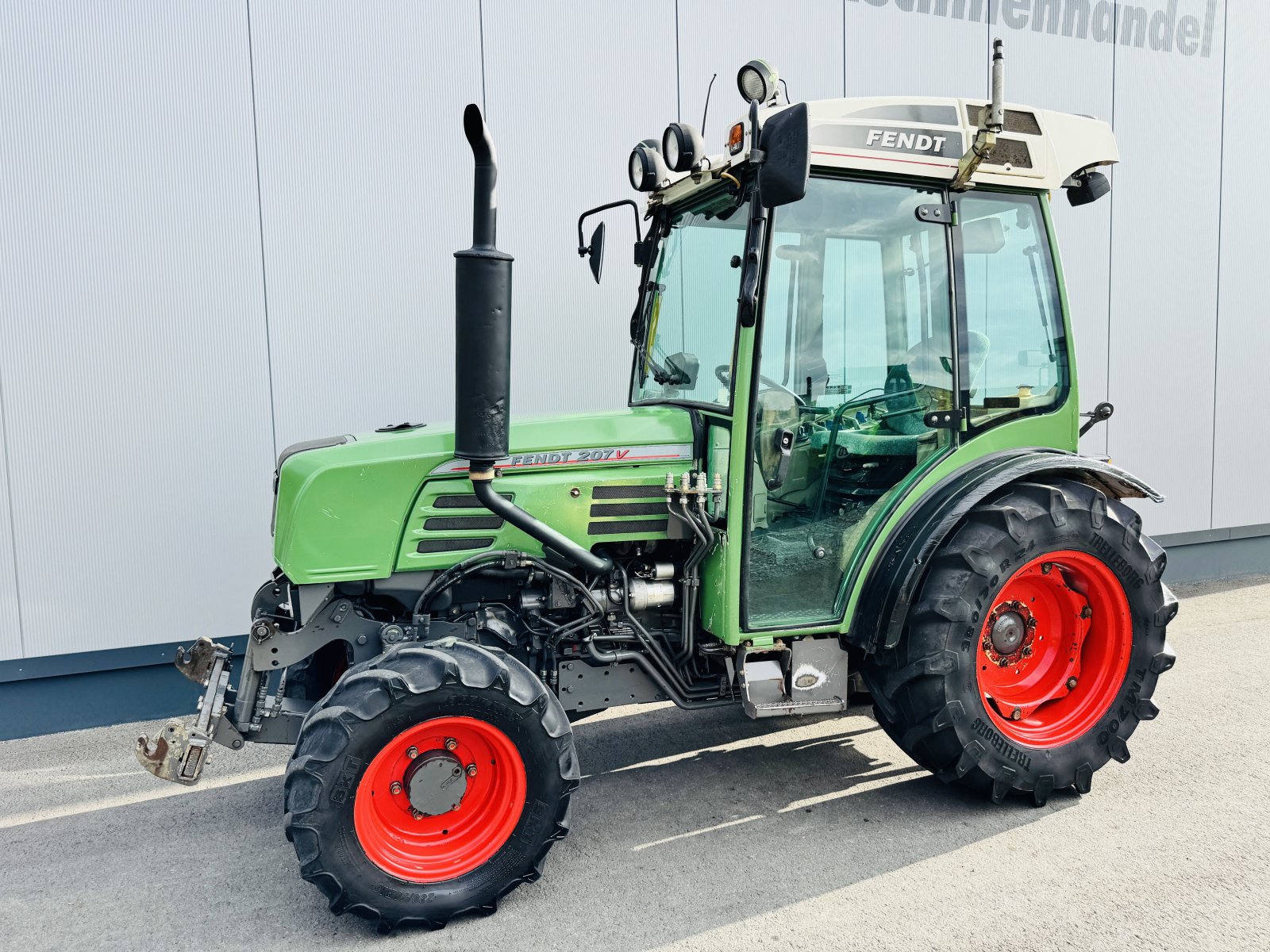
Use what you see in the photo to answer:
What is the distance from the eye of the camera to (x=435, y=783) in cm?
294

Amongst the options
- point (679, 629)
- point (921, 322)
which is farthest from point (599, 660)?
point (921, 322)

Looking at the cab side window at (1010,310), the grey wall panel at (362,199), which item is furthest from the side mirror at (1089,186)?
the grey wall panel at (362,199)

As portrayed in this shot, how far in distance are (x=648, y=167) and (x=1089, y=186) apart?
6.07ft

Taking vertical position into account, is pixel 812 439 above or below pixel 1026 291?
below

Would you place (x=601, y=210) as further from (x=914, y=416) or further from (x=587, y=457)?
(x=914, y=416)

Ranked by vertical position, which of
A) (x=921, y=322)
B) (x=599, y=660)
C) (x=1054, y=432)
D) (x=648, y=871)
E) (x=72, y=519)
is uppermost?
(x=921, y=322)

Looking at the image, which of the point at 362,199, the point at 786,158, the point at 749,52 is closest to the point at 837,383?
the point at 786,158

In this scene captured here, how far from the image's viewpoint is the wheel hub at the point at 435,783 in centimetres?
293

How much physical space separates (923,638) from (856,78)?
4356mm

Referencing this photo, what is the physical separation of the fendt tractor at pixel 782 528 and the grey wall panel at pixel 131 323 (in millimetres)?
1559

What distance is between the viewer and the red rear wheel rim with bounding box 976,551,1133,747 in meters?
3.62

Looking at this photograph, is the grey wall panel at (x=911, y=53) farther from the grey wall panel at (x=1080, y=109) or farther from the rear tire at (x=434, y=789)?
the rear tire at (x=434, y=789)

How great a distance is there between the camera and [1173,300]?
23.6 feet

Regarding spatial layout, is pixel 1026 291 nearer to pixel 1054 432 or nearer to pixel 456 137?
pixel 1054 432
